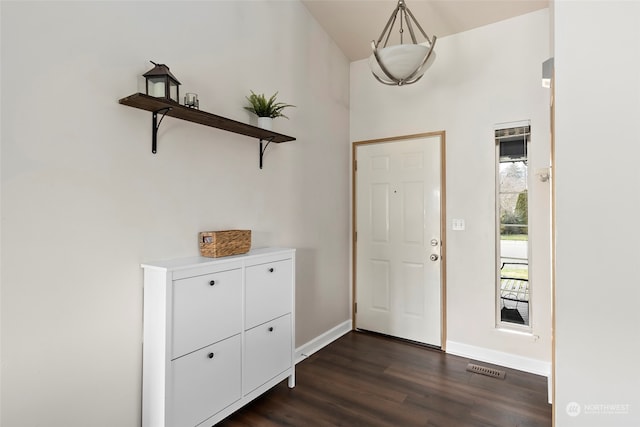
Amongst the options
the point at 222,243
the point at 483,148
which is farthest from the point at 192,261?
the point at 483,148

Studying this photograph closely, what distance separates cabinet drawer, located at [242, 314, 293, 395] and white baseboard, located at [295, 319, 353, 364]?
1.68 feet

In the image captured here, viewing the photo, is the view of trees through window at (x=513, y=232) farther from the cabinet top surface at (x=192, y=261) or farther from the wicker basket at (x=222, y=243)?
the wicker basket at (x=222, y=243)

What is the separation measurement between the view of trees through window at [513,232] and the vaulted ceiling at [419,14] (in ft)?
3.47

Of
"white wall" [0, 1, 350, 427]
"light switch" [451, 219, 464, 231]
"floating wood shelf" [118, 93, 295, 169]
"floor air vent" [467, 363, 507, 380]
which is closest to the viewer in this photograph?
"white wall" [0, 1, 350, 427]

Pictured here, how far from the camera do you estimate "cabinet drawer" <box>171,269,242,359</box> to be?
Result: 5.62ft

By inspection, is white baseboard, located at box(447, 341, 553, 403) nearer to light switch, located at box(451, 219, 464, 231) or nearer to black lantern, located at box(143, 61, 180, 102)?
light switch, located at box(451, 219, 464, 231)

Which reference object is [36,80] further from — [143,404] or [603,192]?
[603,192]

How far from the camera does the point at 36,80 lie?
55.6 inches

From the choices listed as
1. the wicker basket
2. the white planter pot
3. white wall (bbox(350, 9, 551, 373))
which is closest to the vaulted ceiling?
white wall (bbox(350, 9, 551, 373))

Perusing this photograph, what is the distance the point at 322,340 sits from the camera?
3211 mm

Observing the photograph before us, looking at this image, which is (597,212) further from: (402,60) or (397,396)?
(397,396)

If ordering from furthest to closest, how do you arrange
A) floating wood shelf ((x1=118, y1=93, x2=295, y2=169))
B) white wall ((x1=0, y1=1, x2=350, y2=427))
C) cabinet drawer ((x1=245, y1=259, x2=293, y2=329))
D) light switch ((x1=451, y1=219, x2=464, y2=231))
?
light switch ((x1=451, y1=219, x2=464, y2=231)) < cabinet drawer ((x1=245, y1=259, x2=293, y2=329)) < floating wood shelf ((x1=118, y1=93, x2=295, y2=169)) < white wall ((x1=0, y1=1, x2=350, y2=427))

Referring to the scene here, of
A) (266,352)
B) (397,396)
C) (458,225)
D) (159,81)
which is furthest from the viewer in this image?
(458,225)

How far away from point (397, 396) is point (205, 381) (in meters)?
1.33
